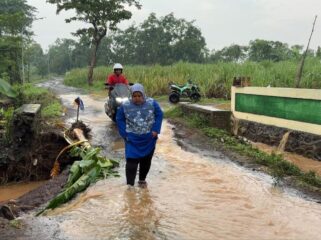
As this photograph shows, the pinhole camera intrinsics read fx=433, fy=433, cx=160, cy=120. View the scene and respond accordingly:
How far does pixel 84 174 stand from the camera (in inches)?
273

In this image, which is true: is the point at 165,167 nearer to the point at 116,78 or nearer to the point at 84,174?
the point at 84,174

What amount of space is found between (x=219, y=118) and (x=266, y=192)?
207 inches

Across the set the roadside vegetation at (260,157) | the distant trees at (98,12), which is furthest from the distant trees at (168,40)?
the roadside vegetation at (260,157)

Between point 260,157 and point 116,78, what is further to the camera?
Result: point 116,78

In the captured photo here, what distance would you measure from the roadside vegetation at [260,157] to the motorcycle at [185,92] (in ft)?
16.4

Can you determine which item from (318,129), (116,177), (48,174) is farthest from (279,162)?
(48,174)

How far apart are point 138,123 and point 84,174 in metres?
1.44

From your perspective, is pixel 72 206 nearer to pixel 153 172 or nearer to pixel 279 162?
pixel 153 172

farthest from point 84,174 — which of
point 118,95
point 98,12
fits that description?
point 98,12

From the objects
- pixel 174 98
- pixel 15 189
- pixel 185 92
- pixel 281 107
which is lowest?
pixel 15 189

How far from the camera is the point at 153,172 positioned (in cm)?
754

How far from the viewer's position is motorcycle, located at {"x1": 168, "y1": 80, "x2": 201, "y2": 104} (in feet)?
60.2

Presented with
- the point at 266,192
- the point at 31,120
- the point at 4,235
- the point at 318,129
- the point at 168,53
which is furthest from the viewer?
the point at 168,53

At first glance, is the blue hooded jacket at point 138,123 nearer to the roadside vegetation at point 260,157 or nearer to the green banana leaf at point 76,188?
the green banana leaf at point 76,188
